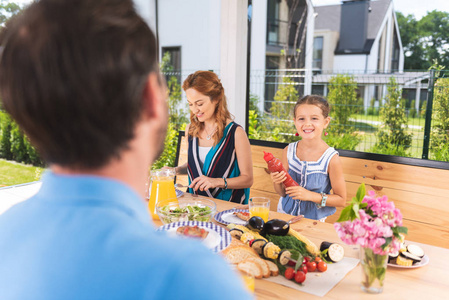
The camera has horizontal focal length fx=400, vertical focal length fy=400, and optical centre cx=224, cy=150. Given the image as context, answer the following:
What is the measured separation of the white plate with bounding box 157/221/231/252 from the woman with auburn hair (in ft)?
2.81

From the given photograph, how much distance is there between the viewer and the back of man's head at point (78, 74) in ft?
1.36

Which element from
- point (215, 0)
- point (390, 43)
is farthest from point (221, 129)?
point (390, 43)

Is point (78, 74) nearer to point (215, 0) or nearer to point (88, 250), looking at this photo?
point (88, 250)

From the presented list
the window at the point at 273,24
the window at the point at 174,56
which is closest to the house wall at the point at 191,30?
the window at the point at 174,56

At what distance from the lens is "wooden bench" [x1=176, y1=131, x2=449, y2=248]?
2314mm

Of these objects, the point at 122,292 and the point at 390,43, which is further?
the point at 390,43

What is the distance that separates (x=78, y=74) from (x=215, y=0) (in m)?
8.75

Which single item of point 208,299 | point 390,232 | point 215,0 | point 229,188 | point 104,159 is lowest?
point 229,188

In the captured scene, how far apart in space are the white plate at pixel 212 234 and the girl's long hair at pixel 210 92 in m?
1.07

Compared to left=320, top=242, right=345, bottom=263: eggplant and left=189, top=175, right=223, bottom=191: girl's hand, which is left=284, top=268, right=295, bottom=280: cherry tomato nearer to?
left=320, top=242, right=345, bottom=263: eggplant

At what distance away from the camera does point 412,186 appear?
241cm

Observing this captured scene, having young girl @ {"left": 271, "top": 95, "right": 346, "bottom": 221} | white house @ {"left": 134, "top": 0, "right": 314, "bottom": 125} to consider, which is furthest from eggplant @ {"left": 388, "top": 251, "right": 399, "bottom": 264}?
white house @ {"left": 134, "top": 0, "right": 314, "bottom": 125}

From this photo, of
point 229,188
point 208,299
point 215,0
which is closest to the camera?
point 208,299

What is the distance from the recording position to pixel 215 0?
338 inches
